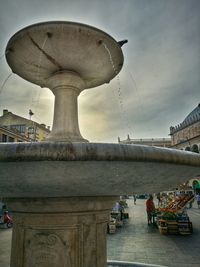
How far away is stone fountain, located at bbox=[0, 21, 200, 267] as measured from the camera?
1981 millimetres

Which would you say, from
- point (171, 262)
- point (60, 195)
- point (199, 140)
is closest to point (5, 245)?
point (171, 262)

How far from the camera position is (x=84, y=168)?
2.09 m

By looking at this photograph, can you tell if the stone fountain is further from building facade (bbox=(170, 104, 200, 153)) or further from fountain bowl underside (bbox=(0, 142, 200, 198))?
building facade (bbox=(170, 104, 200, 153))

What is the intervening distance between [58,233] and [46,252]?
0.22 m

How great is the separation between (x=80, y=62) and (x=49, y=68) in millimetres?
580

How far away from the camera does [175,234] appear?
9164mm

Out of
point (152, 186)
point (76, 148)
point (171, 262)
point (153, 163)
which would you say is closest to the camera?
point (76, 148)

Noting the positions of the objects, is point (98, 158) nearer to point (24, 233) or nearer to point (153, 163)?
point (153, 163)

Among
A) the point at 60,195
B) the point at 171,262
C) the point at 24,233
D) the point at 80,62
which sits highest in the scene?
the point at 80,62

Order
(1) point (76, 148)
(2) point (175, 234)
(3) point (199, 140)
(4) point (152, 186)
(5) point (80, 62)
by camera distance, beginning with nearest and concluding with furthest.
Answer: (1) point (76, 148) → (4) point (152, 186) → (5) point (80, 62) → (2) point (175, 234) → (3) point (199, 140)

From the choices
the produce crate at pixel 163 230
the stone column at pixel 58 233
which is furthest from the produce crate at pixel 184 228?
the stone column at pixel 58 233

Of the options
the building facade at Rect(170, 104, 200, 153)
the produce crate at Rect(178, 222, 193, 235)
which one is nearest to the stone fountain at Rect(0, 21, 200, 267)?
the produce crate at Rect(178, 222, 193, 235)

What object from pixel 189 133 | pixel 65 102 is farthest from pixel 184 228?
pixel 189 133

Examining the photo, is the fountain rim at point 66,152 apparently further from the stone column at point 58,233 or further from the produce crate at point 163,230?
the produce crate at point 163,230
